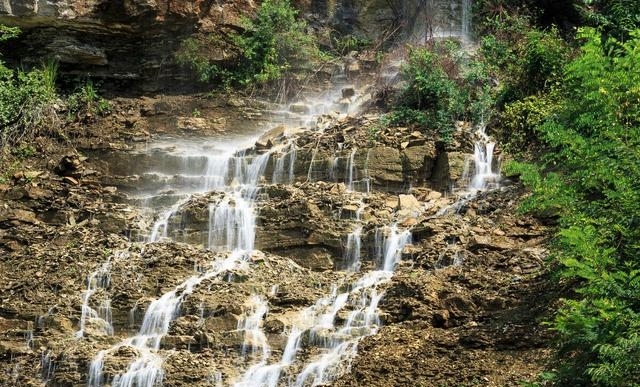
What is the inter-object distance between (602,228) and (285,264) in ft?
20.1

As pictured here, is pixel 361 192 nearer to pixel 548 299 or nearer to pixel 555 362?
pixel 548 299

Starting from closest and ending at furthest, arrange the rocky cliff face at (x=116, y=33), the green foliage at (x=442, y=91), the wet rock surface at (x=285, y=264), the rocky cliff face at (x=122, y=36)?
the wet rock surface at (x=285, y=264) → the green foliage at (x=442, y=91) → the rocky cliff face at (x=116, y=33) → the rocky cliff face at (x=122, y=36)

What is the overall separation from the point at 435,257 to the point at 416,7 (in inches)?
422

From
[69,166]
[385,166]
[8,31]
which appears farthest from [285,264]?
[8,31]

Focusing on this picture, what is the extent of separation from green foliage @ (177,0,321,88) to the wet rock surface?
2.75 m

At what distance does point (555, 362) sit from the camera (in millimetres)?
9109

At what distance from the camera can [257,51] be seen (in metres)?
20.2

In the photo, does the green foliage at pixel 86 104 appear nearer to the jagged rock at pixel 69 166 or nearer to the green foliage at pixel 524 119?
the jagged rock at pixel 69 166

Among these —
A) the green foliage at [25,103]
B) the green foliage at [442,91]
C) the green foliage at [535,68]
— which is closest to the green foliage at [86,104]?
the green foliage at [25,103]

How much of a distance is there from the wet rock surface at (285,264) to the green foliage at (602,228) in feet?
4.54

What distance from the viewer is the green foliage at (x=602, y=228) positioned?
7.21 metres

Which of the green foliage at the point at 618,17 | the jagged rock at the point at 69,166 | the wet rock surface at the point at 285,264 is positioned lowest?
the wet rock surface at the point at 285,264

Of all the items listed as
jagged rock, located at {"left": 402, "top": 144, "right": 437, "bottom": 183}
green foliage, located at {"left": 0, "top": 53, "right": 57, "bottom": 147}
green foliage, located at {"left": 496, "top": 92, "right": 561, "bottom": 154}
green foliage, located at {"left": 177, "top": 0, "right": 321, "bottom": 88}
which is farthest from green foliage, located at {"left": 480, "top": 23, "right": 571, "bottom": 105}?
green foliage, located at {"left": 0, "top": 53, "right": 57, "bottom": 147}

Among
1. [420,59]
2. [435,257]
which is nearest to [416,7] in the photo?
[420,59]
